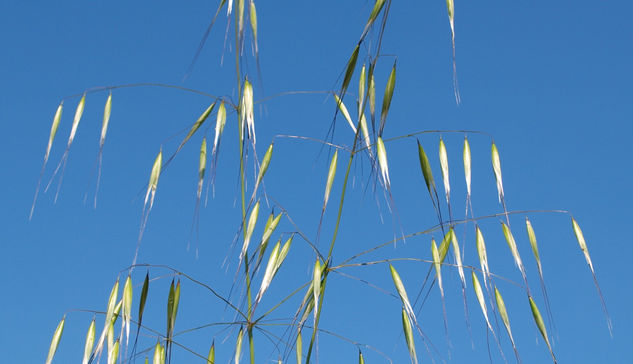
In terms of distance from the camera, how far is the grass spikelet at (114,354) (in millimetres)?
1672

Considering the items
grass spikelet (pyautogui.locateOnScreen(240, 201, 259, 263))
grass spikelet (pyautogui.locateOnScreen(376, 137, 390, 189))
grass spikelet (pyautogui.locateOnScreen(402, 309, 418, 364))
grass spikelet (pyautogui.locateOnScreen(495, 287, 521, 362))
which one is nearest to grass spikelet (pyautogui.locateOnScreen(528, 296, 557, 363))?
grass spikelet (pyautogui.locateOnScreen(495, 287, 521, 362))

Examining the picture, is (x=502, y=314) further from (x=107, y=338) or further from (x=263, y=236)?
(x=107, y=338)

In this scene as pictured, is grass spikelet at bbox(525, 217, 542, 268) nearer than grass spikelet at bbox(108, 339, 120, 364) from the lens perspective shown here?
No

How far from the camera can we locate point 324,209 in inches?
61.2

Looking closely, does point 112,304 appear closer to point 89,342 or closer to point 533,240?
point 89,342

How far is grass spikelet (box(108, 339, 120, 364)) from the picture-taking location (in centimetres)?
167

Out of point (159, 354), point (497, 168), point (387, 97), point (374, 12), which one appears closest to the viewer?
point (374, 12)

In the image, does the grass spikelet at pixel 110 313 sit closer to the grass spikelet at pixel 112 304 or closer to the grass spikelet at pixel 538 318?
the grass spikelet at pixel 112 304

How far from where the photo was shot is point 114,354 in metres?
1.77

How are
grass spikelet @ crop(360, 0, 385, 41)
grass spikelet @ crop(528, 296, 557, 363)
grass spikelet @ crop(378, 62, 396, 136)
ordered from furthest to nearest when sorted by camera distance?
grass spikelet @ crop(528, 296, 557, 363) → grass spikelet @ crop(378, 62, 396, 136) → grass spikelet @ crop(360, 0, 385, 41)

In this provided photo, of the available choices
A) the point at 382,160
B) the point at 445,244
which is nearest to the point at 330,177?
the point at 382,160

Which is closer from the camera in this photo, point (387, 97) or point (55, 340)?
point (387, 97)

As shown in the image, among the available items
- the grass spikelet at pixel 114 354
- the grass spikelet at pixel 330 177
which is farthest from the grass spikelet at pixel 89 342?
the grass spikelet at pixel 330 177

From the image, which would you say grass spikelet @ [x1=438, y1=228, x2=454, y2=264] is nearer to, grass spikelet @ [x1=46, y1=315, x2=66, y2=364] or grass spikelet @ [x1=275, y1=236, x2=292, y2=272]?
grass spikelet @ [x1=275, y1=236, x2=292, y2=272]
